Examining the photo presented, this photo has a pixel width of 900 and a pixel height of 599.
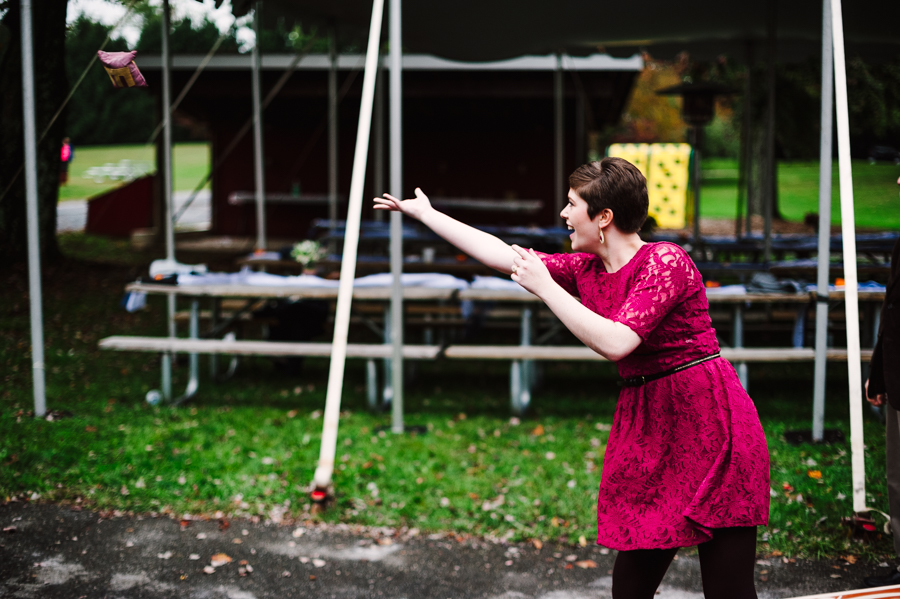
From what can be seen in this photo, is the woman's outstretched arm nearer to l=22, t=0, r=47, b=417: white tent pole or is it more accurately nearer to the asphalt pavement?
the asphalt pavement

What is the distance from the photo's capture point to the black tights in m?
2.14

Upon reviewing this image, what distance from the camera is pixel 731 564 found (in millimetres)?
2145

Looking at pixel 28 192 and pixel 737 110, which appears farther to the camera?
pixel 737 110

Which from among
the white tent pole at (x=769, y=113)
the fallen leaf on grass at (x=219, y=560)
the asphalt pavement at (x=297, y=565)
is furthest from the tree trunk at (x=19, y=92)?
the white tent pole at (x=769, y=113)

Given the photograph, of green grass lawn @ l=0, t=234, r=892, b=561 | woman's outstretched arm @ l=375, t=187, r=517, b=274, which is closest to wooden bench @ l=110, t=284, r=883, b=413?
green grass lawn @ l=0, t=234, r=892, b=561

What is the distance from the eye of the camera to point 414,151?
16.7 m

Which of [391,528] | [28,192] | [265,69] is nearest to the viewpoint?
[391,528]

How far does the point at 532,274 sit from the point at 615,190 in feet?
1.11

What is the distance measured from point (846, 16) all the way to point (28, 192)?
257 inches

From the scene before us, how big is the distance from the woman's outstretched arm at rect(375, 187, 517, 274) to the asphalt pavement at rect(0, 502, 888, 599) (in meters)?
1.66

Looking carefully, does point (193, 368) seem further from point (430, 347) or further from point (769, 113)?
point (769, 113)

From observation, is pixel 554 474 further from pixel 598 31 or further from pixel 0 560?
pixel 598 31

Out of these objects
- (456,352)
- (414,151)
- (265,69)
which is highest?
(265,69)

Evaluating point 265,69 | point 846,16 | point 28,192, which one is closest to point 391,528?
point 28,192
